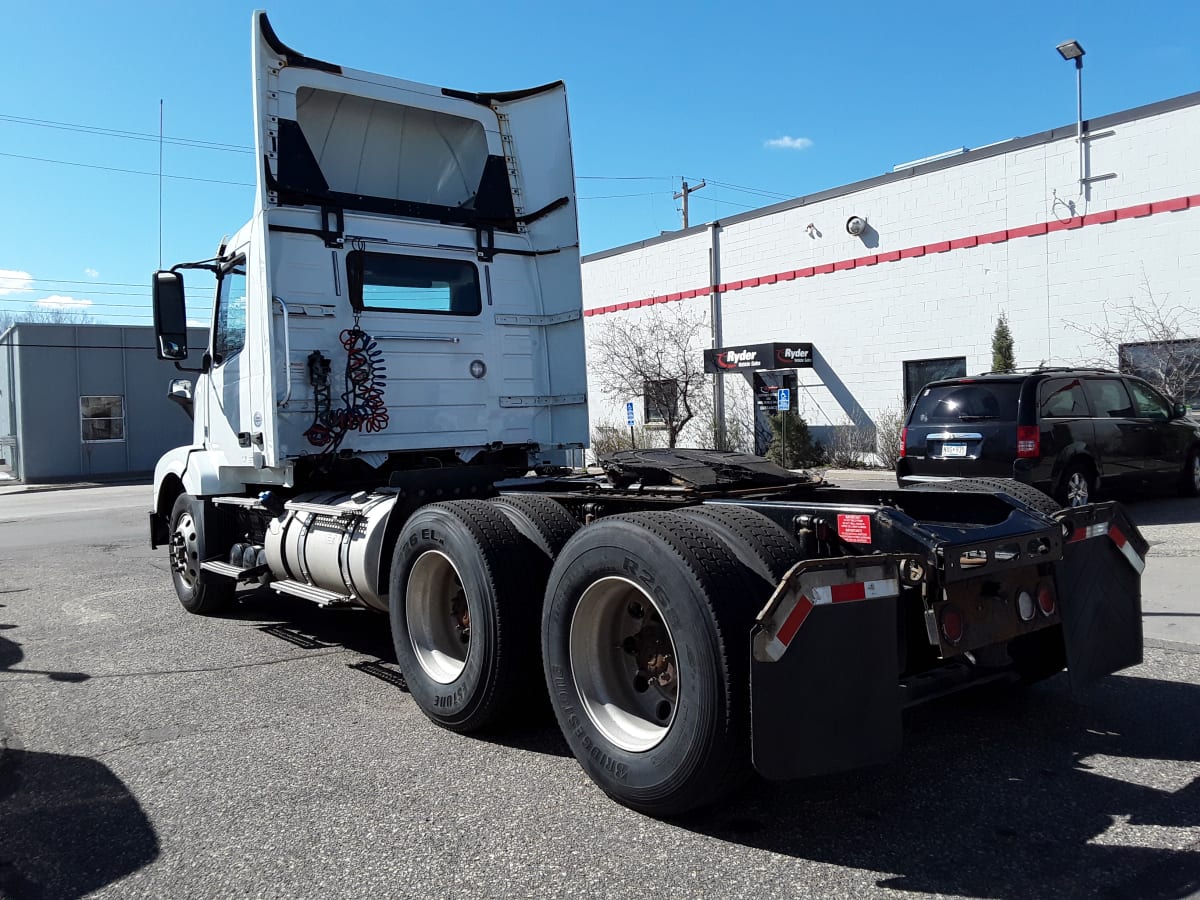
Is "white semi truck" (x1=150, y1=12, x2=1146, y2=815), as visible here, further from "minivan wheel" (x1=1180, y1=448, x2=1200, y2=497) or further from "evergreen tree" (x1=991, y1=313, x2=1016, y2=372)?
"evergreen tree" (x1=991, y1=313, x2=1016, y2=372)

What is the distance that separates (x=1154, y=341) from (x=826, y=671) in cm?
1499

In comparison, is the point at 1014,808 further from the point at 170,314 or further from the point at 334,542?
the point at 170,314

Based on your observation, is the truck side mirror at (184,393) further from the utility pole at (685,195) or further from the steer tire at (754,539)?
the utility pole at (685,195)

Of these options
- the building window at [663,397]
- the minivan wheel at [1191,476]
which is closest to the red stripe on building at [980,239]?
the building window at [663,397]

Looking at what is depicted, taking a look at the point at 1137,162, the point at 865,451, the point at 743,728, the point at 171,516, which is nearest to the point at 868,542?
the point at 743,728

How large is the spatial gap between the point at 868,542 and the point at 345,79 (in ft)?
16.7

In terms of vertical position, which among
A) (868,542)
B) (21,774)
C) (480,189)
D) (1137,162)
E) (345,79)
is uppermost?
(1137,162)

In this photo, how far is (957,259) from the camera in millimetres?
18266

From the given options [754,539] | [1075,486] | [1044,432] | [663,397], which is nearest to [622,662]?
[754,539]

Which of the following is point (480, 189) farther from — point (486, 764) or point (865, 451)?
point (865, 451)

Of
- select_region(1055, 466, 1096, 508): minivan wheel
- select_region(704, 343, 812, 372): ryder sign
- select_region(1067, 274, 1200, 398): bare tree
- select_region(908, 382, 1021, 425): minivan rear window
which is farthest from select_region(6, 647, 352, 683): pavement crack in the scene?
select_region(704, 343, 812, 372): ryder sign

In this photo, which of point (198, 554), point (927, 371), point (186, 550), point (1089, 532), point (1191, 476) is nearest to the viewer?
point (1089, 532)

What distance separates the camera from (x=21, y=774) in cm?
441

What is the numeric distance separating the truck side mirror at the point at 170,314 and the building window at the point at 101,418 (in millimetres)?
26183
